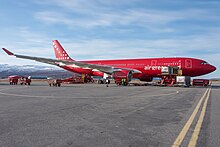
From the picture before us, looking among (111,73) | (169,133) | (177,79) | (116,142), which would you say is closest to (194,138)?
(169,133)

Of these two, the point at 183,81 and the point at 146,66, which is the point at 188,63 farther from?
the point at 146,66

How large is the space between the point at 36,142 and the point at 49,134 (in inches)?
25.5

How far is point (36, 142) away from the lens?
4.62 m

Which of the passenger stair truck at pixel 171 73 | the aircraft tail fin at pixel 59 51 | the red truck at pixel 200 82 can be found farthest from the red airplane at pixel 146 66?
the aircraft tail fin at pixel 59 51

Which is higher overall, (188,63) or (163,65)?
(188,63)

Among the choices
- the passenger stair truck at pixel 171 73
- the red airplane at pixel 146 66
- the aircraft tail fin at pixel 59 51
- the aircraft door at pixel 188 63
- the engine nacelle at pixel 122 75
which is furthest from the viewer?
the aircraft tail fin at pixel 59 51

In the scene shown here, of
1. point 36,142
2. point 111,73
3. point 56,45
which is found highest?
point 56,45

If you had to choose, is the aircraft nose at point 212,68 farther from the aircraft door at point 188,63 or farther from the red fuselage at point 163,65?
the aircraft door at point 188,63

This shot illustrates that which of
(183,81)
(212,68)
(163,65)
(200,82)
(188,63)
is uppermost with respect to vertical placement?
Result: (188,63)

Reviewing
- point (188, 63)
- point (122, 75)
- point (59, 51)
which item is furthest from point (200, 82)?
point (59, 51)

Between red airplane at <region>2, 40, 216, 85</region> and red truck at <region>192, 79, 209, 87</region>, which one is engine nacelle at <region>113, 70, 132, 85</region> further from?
red truck at <region>192, 79, 209, 87</region>

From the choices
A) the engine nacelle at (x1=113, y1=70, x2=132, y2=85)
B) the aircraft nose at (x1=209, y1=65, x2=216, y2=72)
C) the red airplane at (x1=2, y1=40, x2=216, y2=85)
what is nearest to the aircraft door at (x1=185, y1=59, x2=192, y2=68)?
the red airplane at (x1=2, y1=40, x2=216, y2=85)

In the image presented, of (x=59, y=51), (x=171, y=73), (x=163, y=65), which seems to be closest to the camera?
(x=171, y=73)

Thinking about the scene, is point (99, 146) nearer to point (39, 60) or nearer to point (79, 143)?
point (79, 143)
